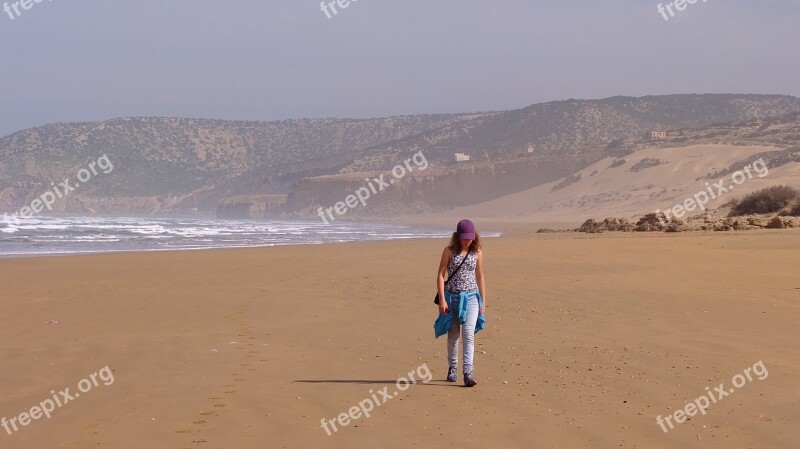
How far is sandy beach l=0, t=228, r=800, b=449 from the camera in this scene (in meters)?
5.95

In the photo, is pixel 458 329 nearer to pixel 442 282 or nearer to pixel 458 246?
pixel 442 282

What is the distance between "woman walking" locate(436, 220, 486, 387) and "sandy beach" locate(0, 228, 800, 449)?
1.28 ft

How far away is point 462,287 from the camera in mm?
7570

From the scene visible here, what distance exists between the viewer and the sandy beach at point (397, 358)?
595cm

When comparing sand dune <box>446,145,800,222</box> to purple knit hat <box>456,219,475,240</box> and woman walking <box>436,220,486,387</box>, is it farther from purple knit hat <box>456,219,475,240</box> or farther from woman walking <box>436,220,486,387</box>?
purple knit hat <box>456,219,475,240</box>

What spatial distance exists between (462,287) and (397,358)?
128 cm

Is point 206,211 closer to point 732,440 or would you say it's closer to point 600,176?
point 600,176

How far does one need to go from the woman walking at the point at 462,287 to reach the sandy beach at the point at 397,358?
1.28 ft

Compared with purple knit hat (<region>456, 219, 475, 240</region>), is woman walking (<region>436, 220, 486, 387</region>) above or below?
below

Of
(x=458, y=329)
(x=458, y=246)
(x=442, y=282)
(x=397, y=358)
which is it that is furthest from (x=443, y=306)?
(x=397, y=358)

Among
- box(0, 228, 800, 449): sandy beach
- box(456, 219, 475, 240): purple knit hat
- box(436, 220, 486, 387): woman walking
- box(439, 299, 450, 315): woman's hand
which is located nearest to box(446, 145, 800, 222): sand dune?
box(0, 228, 800, 449): sandy beach

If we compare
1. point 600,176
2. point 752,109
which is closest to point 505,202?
point 600,176

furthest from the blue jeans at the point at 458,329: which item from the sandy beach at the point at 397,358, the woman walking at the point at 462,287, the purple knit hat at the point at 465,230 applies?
the purple knit hat at the point at 465,230

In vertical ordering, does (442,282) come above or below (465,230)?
below
